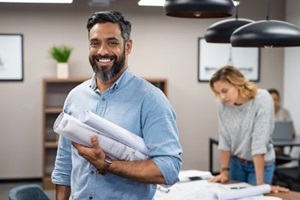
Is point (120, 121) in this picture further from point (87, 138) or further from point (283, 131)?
point (283, 131)

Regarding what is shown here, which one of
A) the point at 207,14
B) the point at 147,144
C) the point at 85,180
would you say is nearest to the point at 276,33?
the point at 207,14

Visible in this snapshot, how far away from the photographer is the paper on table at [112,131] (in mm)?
1499

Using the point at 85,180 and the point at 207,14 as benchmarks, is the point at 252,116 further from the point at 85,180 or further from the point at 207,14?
the point at 85,180

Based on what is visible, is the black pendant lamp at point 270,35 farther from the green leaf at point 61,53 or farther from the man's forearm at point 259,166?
the green leaf at point 61,53

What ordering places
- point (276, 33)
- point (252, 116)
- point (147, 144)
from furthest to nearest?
point (252, 116) → point (276, 33) → point (147, 144)

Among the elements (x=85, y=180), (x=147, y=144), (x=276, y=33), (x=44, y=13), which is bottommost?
(x=85, y=180)

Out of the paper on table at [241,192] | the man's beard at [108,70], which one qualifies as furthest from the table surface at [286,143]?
the man's beard at [108,70]

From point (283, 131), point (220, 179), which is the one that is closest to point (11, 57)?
point (283, 131)

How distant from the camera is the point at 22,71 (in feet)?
20.1

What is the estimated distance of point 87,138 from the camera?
1.50 m

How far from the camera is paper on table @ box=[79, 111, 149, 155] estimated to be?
4.92 feet

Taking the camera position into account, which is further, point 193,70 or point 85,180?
point 193,70

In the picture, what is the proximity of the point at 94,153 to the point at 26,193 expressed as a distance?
1.07 metres

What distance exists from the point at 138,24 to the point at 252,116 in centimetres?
373
